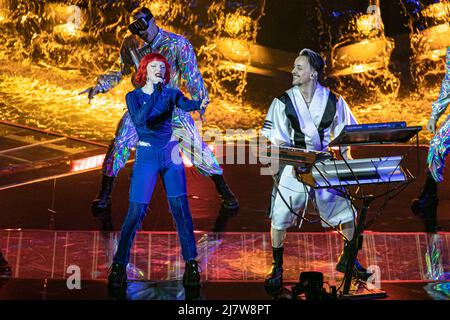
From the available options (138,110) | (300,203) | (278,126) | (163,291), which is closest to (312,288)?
(300,203)

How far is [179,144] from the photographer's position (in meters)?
5.96

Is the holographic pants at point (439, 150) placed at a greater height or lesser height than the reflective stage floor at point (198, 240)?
greater

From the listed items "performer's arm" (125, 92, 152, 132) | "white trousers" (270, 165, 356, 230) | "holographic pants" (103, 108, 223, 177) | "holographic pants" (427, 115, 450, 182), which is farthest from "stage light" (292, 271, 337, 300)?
"holographic pants" (427, 115, 450, 182)

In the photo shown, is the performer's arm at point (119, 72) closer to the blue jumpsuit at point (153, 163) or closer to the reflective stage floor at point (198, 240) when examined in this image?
the reflective stage floor at point (198, 240)

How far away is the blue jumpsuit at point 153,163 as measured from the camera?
15.5ft

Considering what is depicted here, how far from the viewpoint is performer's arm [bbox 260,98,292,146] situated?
4.87m

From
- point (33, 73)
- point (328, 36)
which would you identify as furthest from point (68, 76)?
point (328, 36)

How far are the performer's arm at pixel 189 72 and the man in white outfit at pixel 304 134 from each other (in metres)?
1.15

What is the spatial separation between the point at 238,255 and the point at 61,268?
1.08m

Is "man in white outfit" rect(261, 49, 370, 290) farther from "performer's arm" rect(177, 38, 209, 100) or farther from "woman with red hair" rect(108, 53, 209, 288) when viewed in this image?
"performer's arm" rect(177, 38, 209, 100)

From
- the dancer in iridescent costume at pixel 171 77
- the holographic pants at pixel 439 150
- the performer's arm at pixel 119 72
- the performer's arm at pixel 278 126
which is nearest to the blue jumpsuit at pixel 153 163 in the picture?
the performer's arm at pixel 278 126
